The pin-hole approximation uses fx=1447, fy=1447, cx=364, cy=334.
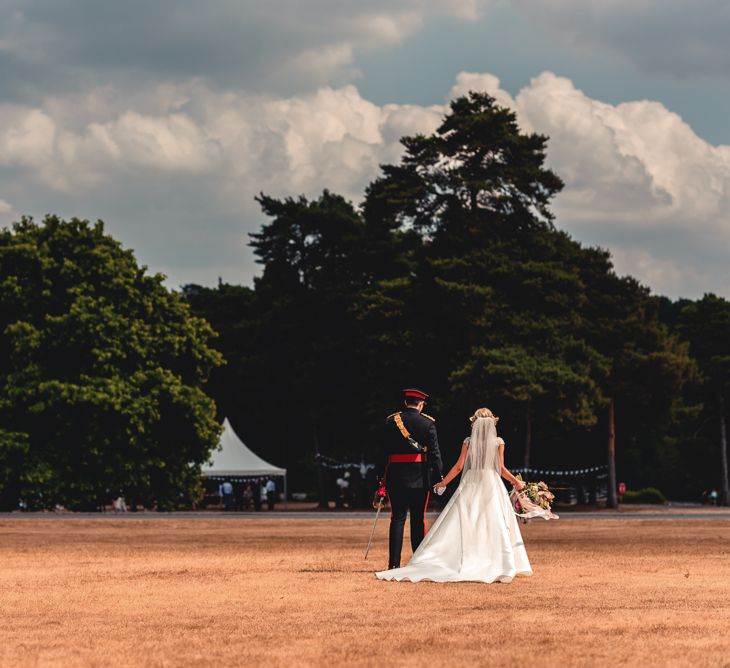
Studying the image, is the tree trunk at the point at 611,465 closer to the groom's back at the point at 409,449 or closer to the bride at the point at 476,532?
the bride at the point at 476,532

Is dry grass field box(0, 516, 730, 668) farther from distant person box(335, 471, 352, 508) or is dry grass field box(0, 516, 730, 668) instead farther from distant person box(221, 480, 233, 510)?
distant person box(335, 471, 352, 508)

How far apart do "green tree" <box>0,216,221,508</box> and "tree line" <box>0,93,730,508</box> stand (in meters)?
0.08

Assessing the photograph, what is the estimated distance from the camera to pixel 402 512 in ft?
60.8

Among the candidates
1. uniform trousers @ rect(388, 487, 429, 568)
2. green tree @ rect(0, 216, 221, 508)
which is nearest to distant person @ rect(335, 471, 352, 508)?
green tree @ rect(0, 216, 221, 508)

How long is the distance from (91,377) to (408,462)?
36.8 m

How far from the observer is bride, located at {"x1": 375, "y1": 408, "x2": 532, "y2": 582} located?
1720 cm

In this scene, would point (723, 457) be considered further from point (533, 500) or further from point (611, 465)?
point (533, 500)

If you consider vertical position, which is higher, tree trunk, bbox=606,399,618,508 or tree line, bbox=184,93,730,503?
tree line, bbox=184,93,730,503

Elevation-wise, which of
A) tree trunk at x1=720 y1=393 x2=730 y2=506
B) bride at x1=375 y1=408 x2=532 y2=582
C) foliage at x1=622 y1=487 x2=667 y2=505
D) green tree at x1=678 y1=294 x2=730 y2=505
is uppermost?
green tree at x1=678 y1=294 x2=730 y2=505

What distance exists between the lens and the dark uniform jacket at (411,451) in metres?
18.2

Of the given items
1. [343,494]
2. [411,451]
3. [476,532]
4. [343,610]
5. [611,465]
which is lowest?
[343,610]

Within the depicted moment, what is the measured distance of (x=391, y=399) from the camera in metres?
67.4

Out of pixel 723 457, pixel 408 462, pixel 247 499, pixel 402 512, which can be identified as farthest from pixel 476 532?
pixel 723 457

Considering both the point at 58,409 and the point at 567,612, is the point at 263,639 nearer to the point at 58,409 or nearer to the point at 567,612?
the point at 567,612
